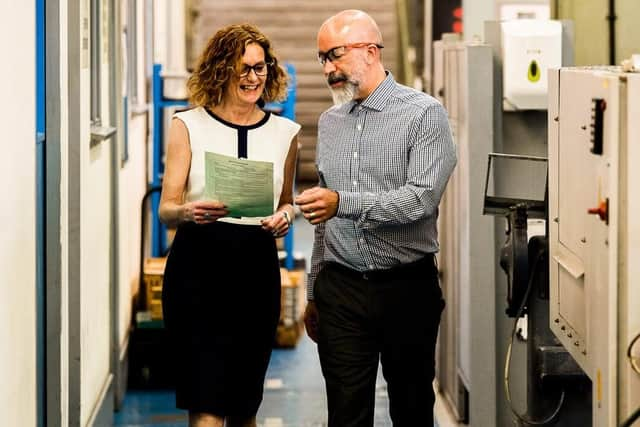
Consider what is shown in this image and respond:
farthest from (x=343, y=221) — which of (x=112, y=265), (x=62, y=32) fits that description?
(x=112, y=265)

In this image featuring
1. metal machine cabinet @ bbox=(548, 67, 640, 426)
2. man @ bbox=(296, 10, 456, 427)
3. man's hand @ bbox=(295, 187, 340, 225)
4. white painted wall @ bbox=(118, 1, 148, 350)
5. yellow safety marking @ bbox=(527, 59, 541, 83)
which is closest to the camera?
metal machine cabinet @ bbox=(548, 67, 640, 426)

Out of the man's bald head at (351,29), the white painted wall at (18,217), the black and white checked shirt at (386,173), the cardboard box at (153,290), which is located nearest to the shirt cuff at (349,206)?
the black and white checked shirt at (386,173)

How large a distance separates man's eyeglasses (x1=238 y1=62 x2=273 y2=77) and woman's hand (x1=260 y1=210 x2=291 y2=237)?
1.50ft

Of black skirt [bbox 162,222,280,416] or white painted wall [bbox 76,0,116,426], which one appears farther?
white painted wall [bbox 76,0,116,426]

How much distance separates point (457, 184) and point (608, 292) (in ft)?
9.48

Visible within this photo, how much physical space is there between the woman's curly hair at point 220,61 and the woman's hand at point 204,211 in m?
0.38

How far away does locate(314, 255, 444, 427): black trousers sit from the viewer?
369 centimetres

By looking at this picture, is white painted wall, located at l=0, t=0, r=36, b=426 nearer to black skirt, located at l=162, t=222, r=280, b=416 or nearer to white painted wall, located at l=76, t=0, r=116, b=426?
black skirt, located at l=162, t=222, r=280, b=416

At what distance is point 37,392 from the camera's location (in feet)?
13.1

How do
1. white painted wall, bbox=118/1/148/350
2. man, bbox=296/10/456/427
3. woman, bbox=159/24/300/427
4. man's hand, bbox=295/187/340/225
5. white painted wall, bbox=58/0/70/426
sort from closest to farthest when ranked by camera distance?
man's hand, bbox=295/187/340/225 → man, bbox=296/10/456/427 → woman, bbox=159/24/300/427 → white painted wall, bbox=58/0/70/426 → white painted wall, bbox=118/1/148/350

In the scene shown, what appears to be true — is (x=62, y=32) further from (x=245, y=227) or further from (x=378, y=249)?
(x=378, y=249)

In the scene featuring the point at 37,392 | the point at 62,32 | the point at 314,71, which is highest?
the point at 314,71

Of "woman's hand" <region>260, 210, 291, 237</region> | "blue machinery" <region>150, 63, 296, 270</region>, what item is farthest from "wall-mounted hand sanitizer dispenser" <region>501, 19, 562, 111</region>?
"blue machinery" <region>150, 63, 296, 270</region>

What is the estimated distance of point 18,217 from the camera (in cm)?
353
